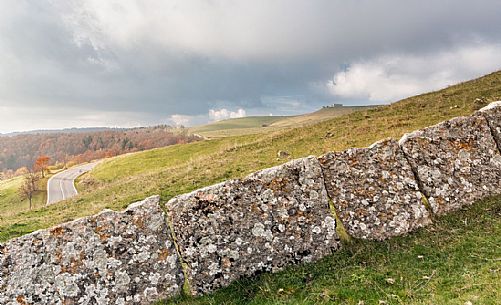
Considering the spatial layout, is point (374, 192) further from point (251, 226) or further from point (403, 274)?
point (251, 226)

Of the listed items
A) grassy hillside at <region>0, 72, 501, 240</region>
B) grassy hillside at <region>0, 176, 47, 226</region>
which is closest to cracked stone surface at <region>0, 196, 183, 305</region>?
grassy hillside at <region>0, 72, 501, 240</region>

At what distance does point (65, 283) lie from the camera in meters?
7.16

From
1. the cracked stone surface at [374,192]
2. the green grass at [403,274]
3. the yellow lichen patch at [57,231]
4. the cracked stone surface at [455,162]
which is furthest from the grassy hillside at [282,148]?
the green grass at [403,274]

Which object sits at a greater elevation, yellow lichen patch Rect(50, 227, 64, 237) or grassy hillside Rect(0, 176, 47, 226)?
yellow lichen patch Rect(50, 227, 64, 237)

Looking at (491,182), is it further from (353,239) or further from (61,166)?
(61,166)

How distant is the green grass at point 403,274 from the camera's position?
5824 mm

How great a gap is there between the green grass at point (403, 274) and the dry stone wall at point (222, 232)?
33cm

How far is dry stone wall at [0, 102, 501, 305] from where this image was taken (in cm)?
720

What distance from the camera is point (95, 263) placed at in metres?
7.31

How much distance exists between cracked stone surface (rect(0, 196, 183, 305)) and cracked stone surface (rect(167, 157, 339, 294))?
52cm

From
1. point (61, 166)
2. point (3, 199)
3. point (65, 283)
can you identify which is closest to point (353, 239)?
point (65, 283)

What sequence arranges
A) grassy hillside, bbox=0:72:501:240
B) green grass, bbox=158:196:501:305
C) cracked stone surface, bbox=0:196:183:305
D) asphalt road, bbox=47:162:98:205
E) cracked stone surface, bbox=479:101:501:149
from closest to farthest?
green grass, bbox=158:196:501:305 → cracked stone surface, bbox=0:196:183:305 → cracked stone surface, bbox=479:101:501:149 → grassy hillside, bbox=0:72:501:240 → asphalt road, bbox=47:162:98:205

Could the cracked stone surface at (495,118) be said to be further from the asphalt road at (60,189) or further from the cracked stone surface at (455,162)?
the asphalt road at (60,189)

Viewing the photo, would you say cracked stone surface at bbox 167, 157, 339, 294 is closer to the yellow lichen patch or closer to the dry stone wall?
the dry stone wall
